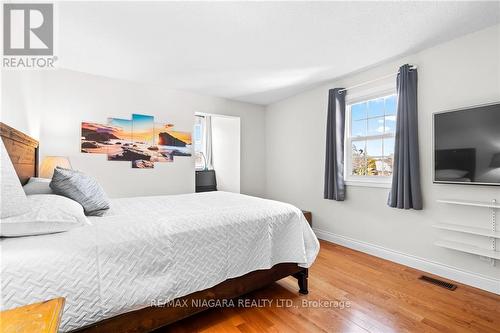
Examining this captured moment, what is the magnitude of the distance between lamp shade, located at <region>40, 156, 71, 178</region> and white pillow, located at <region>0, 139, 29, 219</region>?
1920 millimetres

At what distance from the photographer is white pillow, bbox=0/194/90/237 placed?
1.10 meters

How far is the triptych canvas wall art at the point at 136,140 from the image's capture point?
336 cm

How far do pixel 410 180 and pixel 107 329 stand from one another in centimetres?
298

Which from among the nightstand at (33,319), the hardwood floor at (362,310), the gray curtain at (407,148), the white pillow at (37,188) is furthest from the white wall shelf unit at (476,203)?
the white pillow at (37,188)

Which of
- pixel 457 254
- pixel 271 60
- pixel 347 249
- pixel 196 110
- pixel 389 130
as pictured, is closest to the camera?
pixel 457 254

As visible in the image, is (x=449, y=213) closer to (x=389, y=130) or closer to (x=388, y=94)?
(x=389, y=130)

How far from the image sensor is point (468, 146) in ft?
7.52

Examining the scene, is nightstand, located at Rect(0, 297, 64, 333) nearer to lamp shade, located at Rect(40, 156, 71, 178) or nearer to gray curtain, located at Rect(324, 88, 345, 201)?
lamp shade, located at Rect(40, 156, 71, 178)

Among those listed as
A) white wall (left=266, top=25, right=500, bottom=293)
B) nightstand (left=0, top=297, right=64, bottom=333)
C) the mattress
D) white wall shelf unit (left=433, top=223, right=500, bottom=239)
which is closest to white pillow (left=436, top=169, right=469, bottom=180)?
white wall (left=266, top=25, right=500, bottom=293)

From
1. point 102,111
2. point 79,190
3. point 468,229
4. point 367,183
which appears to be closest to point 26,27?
point 102,111

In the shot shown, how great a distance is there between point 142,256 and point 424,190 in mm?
2866

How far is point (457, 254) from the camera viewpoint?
7.84 ft

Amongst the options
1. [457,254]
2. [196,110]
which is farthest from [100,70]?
[457,254]

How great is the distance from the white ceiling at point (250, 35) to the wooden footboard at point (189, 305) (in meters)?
2.15
